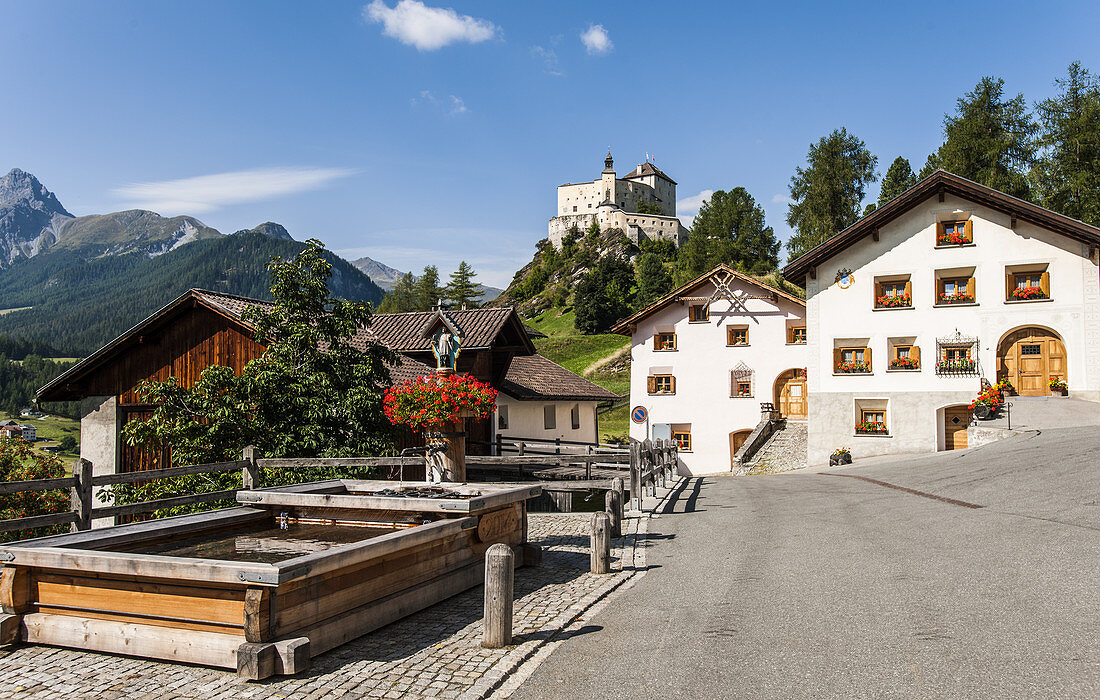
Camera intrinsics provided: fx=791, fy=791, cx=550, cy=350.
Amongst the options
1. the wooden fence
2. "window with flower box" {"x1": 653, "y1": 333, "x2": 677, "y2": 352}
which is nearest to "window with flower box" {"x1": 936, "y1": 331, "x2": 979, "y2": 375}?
"window with flower box" {"x1": 653, "y1": 333, "x2": 677, "y2": 352}

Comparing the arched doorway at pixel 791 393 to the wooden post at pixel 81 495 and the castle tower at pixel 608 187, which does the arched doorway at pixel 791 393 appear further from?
the castle tower at pixel 608 187

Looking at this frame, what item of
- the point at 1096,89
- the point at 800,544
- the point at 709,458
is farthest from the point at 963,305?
the point at 800,544

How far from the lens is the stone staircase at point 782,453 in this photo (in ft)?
112

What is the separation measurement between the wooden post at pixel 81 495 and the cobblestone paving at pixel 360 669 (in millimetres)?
2991

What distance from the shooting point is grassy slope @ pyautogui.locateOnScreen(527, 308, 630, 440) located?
60562 mm

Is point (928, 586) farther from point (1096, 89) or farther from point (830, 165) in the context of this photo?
point (830, 165)

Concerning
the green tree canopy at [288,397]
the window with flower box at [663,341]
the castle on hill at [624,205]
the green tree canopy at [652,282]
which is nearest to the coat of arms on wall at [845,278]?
the window with flower box at [663,341]

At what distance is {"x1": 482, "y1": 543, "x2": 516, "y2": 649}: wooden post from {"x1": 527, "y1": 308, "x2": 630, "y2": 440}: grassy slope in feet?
145

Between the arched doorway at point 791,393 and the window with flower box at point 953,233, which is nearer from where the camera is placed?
the window with flower box at point 953,233

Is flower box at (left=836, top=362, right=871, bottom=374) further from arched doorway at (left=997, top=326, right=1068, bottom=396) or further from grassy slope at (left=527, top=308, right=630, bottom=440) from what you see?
grassy slope at (left=527, top=308, right=630, bottom=440)

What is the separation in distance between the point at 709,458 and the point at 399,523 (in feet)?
106

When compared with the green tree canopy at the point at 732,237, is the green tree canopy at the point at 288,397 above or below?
below

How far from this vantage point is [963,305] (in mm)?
30266

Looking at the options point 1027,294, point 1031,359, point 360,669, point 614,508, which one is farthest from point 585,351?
point 360,669
